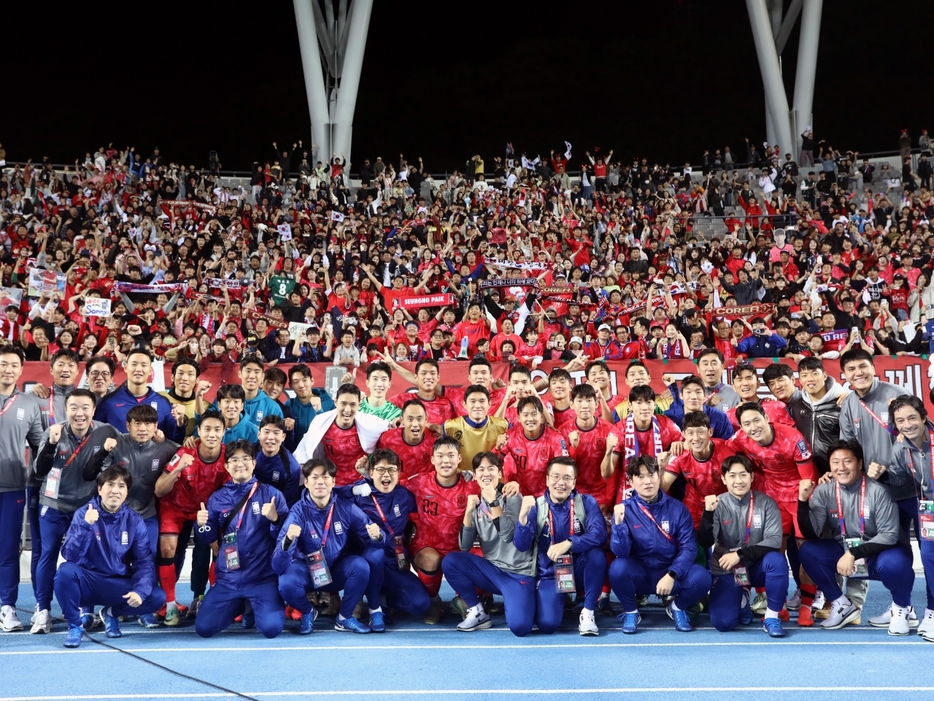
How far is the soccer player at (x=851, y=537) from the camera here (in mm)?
6438

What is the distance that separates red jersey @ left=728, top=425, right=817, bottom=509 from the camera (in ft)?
22.3

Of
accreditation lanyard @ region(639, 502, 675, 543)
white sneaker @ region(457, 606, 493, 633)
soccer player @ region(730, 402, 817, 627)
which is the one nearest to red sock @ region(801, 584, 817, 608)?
soccer player @ region(730, 402, 817, 627)

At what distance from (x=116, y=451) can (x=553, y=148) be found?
3709 centimetres

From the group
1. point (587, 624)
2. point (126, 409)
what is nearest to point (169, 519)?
point (126, 409)

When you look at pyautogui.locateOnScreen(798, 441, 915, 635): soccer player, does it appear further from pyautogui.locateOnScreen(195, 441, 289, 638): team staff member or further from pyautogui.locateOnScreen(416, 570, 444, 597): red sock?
pyautogui.locateOnScreen(195, 441, 289, 638): team staff member

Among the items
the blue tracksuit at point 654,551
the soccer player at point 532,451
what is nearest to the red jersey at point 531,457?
the soccer player at point 532,451

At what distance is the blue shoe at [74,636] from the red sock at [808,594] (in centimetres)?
538

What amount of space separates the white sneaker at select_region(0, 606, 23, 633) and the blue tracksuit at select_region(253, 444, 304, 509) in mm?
2047

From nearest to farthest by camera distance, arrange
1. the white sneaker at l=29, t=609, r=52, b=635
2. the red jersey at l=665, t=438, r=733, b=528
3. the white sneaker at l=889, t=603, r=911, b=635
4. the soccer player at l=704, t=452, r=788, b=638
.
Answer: the white sneaker at l=889, t=603, r=911, b=635
the soccer player at l=704, t=452, r=788, b=638
the white sneaker at l=29, t=609, r=52, b=635
the red jersey at l=665, t=438, r=733, b=528

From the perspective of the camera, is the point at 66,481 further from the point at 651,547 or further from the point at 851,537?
the point at 851,537

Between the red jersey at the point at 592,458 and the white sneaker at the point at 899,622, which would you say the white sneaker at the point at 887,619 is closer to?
the white sneaker at the point at 899,622

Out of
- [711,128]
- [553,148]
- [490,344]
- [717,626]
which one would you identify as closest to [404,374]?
[490,344]

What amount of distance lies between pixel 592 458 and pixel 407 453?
5.03 feet

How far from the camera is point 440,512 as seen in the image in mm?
7066
